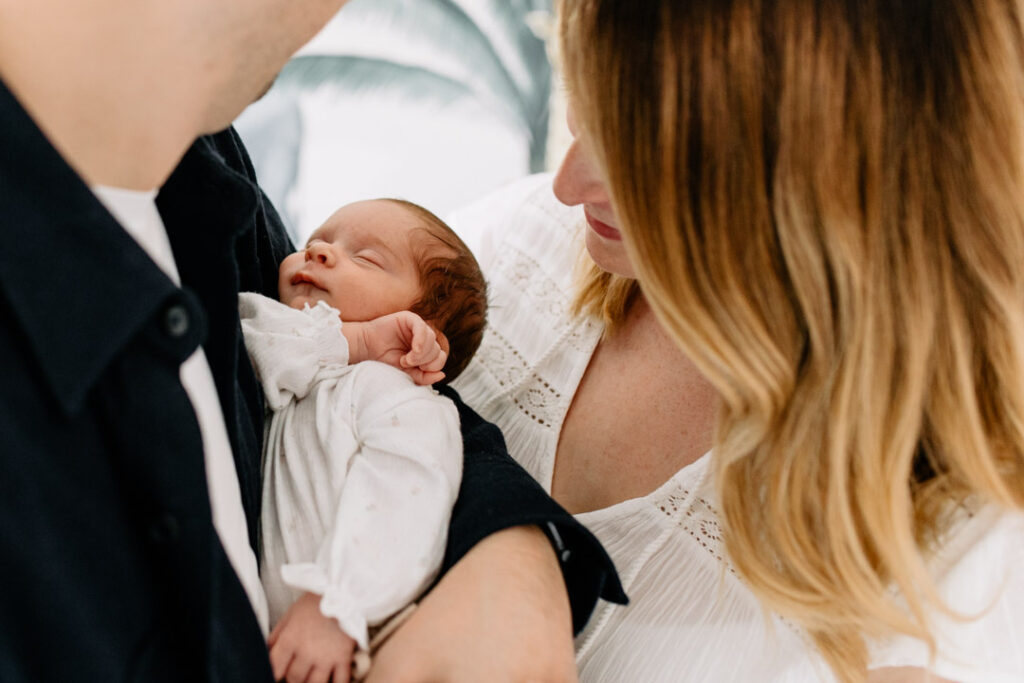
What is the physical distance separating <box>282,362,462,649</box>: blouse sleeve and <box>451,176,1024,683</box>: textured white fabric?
28cm

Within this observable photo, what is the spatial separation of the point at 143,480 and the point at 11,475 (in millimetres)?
77

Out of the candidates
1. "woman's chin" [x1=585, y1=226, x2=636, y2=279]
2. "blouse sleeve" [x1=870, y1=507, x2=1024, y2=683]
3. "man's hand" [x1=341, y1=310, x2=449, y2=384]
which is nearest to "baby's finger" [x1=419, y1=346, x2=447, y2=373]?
"man's hand" [x1=341, y1=310, x2=449, y2=384]

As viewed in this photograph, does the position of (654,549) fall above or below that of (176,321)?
below

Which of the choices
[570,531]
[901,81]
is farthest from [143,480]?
[901,81]

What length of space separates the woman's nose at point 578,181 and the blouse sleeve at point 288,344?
285mm

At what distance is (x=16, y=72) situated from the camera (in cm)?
51

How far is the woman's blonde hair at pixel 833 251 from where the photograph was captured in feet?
2.41

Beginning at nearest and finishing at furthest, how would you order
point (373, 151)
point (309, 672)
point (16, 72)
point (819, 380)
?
point (16, 72), point (309, 672), point (819, 380), point (373, 151)

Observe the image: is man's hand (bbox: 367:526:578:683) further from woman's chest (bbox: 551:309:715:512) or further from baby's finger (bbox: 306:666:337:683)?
woman's chest (bbox: 551:309:715:512)

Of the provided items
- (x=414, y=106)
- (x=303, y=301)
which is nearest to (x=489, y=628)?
(x=303, y=301)

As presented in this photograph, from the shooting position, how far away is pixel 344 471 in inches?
32.3

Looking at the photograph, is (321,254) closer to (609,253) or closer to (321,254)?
(321,254)

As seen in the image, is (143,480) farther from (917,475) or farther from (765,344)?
(917,475)

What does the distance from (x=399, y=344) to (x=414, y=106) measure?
1469 millimetres
